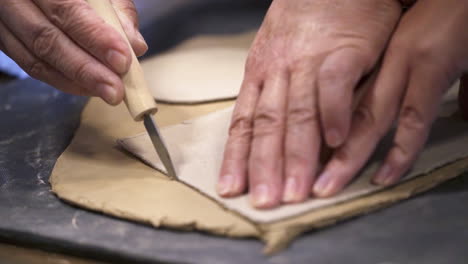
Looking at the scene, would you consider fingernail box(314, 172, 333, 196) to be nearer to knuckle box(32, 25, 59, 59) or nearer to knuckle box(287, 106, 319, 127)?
knuckle box(287, 106, 319, 127)

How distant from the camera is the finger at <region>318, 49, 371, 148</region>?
0.91m

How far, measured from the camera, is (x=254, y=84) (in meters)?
1.08

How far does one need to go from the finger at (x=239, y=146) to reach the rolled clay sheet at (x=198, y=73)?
397 mm

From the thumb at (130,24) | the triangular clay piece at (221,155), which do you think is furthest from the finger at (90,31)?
the triangular clay piece at (221,155)

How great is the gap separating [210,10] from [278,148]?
4.78 ft

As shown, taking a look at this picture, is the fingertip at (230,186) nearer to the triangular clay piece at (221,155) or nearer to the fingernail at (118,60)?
the triangular clay piece at (221,155)

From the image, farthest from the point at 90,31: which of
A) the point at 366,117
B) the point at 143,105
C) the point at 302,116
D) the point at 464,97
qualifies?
the point at 464,97

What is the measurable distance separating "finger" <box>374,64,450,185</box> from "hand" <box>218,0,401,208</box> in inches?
3.8

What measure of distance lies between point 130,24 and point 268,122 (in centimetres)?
45

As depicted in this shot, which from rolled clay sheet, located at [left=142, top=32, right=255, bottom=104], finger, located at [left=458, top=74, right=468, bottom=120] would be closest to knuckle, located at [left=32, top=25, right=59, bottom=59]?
rolled clay sheet, located at [left=142, top=32, right=255, bottom=104]

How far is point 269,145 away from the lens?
0.94 metres

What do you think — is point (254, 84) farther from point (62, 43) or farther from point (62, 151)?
point (62, 151)

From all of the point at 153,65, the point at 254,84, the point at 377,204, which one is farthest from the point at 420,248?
the point at 153,65

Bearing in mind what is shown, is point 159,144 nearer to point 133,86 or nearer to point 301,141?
point 133,86
